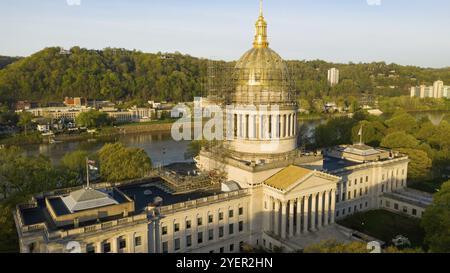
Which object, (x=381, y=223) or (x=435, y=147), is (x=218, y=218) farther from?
(x=435, y=147)

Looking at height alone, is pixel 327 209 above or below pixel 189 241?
above

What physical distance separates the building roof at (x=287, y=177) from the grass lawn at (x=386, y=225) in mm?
11183

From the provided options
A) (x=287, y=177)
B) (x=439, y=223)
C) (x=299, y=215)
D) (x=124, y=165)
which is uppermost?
(x=287, y=177)

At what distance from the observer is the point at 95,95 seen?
18350 centimetres

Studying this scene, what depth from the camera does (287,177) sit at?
37812 mm

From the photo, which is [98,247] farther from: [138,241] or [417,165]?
[417,165]

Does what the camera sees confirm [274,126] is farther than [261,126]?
Yes

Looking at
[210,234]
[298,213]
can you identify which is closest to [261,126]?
[298,213]

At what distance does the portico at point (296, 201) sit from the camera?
1439 inches

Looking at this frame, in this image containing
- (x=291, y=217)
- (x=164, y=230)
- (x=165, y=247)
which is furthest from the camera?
(x=291, y=217)

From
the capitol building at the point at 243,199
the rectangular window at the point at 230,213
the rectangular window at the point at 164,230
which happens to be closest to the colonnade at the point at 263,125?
the capitol building at the point at 243,199

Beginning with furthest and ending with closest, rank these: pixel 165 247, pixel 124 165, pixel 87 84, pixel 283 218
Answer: pixel 87 84 → pixel 124 165 → pixel 283 218 → pixel 165 247

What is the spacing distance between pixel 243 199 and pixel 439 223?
17.9 metres

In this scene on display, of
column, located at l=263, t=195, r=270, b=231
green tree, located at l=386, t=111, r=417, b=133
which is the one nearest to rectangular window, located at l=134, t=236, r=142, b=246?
column, located at l=263, t=195, r=270, b=231
